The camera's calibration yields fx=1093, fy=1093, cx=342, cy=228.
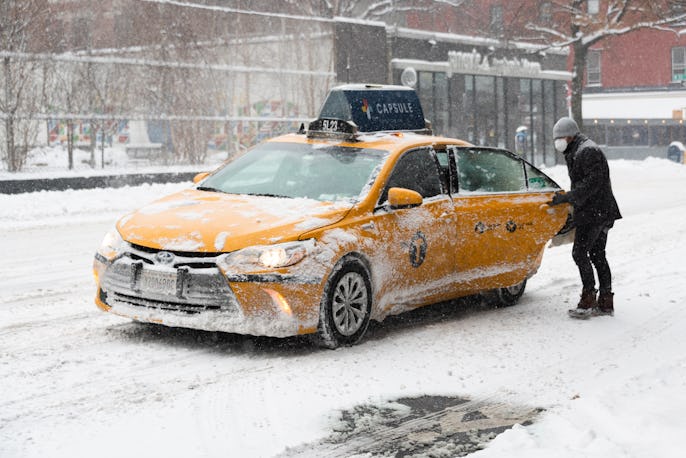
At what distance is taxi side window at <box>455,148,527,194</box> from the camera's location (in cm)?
929

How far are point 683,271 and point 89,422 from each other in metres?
7.71

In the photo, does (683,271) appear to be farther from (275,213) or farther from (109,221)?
(109,221)

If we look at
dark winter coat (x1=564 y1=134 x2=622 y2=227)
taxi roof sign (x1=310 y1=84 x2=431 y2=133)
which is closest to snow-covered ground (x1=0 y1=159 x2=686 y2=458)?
dark winter coat (x1=564 y1=134 x2=622 y2=227)

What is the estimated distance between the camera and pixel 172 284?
24.2 feet

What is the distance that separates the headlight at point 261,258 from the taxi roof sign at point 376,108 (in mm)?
2191

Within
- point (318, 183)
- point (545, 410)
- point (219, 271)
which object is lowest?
point (545, 410)

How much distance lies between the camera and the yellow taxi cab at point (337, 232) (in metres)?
7.32

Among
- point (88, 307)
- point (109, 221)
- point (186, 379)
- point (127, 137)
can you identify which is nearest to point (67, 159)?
point (127, 137)

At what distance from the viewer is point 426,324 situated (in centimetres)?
888

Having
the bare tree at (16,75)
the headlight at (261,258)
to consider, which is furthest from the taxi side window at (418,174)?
the bare tree at (16,75)

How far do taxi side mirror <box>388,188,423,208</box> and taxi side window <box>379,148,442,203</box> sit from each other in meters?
0.24

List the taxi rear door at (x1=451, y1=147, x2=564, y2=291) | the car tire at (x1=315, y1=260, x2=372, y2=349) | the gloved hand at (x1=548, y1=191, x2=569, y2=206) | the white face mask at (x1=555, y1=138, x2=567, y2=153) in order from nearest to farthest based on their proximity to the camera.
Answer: the car tire at (x1=315, y1=260, x2=372, y2=349) < the taxi rear door at (x1=451, y1=147, x2=564, y2=291) < the white face mask at (x1=555, y1=138, x2=567, y2=153) < the gloved hand at (x1=548, y1=191, x2=569, y2=206)

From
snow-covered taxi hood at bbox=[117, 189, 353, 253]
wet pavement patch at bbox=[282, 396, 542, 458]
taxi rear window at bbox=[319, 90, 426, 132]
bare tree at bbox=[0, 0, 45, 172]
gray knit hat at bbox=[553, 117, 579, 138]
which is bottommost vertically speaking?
wet pavement patch at bbox=[282, 396, 542, 458]

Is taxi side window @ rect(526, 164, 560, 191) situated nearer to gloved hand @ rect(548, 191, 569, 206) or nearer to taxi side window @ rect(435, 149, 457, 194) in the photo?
gloved hand @ rect(548, 191, 569, 206)
